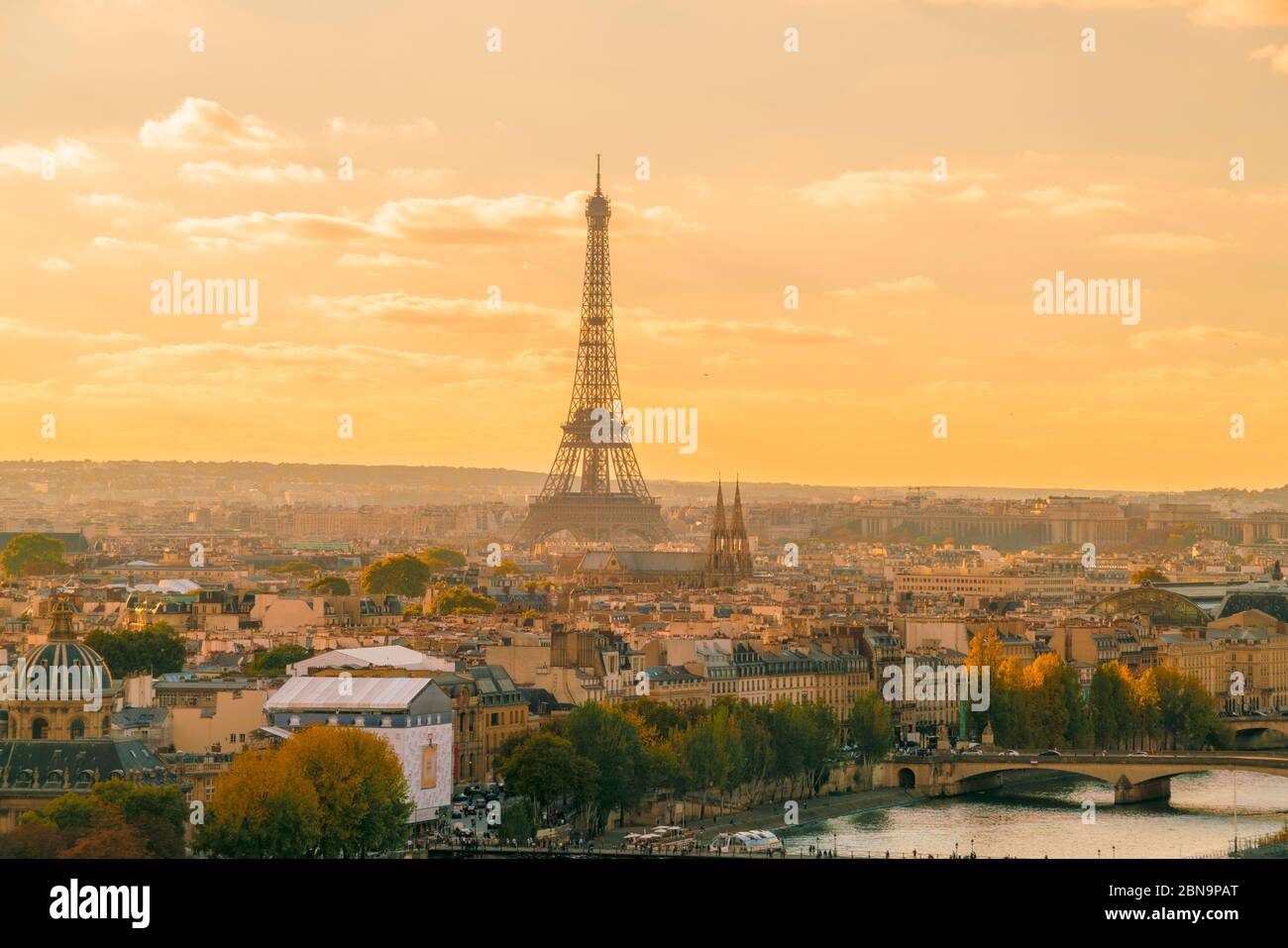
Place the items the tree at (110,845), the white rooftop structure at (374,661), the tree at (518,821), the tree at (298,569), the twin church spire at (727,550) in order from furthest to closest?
1. the tree at (298,569)
2. the twin church spire at (727,550)
3. the white rooftop structure at (374,661)
4. the tree at (518,821)
5. the tree at (110,845)

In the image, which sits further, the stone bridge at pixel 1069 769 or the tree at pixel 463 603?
the tree at pixel 463 603

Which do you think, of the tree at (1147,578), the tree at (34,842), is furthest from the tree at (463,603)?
the tree at (34,842)

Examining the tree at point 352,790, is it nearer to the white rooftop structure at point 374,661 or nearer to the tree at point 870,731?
the white rooftop structure at point 374,661

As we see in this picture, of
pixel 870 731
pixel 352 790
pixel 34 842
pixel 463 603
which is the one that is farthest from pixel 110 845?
pixel 463 603

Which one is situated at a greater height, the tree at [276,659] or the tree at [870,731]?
the tree at [276,659]

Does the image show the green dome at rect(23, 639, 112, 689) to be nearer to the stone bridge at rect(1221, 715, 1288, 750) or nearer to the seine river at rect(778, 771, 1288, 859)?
the seine river at rect(778, 771, 1288, 859)

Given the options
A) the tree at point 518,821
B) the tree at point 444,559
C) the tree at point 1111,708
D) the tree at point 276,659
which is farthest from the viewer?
the tree at point 444,559

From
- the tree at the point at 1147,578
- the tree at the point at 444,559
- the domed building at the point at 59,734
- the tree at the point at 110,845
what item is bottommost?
the tree at the point at 110,845
